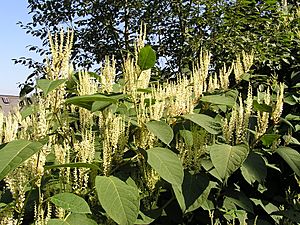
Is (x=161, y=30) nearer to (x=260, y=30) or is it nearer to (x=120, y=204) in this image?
(x=260, y=30)

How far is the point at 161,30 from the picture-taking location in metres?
6.00

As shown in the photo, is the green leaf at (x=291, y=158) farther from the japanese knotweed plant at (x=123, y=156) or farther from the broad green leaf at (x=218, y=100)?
the broad green leaf at (x=218, y=100)

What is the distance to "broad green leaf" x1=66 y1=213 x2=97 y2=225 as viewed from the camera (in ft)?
4.46

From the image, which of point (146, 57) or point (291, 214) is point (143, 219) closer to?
point (146, 57)

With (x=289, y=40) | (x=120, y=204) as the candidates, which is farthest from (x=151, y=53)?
(x=289, y=40)

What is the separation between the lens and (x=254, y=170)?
6.01 feet

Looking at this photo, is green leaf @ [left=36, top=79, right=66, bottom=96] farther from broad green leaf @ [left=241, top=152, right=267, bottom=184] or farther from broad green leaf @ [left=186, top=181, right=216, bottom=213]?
broad green leaf @ [left=241, top=152, right=267, bottom=184]

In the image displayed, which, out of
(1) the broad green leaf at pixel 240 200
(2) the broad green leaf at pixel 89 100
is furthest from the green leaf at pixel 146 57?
(1) the broad green leaf at pixel 240 200

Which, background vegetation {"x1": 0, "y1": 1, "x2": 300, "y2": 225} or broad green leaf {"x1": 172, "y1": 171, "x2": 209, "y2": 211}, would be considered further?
broad green leaf {"x1": 172, "y1": 171, "x2": 209, "y2": 211}

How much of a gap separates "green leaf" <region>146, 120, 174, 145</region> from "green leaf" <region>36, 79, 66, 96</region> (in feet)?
1.20

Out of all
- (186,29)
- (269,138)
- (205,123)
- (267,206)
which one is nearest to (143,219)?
(205,123)

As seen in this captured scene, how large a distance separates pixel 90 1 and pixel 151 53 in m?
5.10

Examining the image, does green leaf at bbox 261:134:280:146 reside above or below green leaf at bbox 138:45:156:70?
below

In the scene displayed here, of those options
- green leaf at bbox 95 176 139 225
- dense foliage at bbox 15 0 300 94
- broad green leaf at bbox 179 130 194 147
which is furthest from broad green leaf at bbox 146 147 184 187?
dense foliage at bbox 15 0 300 94
